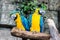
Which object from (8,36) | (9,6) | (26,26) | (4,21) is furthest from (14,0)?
(26,26)

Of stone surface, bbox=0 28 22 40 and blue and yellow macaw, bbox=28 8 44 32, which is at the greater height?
blue and yellow macaw, bbox=28 8 44 32

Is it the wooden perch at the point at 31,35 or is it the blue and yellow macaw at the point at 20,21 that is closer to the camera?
the wooden perch at the point at 31,35

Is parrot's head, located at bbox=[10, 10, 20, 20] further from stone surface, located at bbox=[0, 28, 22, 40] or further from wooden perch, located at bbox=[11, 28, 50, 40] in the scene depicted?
stone surface, located at bbox=[0, 28, 22, 40]

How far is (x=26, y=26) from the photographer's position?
147 centimetres

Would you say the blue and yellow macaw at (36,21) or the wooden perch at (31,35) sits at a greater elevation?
the blue and yellow macaw at (36,21)

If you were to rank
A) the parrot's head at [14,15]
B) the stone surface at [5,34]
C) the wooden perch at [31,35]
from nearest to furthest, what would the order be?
the wooden perch at [31,35], the parrot's head at [14,15], the stone surface at [5,34]

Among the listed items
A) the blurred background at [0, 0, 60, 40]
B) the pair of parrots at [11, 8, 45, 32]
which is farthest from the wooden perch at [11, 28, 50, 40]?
the blurred background at [0, 0, 60, 40]

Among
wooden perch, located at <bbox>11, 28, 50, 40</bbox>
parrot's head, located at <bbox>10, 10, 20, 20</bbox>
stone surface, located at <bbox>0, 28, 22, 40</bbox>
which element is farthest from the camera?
stone surface, located at <bbox>0, 28, 22, 40</bbox>

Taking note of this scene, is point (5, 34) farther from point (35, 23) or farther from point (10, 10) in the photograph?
point (35, 23)

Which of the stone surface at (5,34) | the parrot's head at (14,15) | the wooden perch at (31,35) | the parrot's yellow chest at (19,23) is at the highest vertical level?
the parrot's head at (14,15)

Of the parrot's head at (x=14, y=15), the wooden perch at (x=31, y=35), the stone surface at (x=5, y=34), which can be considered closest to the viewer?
the wooden perch at (x=31, y=35)

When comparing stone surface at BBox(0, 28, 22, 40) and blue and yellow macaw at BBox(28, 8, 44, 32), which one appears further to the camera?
stone surface at BBox(0, 28, 22, 40)

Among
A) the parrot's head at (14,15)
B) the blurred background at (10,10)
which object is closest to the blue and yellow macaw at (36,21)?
the parrot's head at (14,15)

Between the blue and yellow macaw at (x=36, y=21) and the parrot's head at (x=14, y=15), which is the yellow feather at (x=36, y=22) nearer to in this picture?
the blue and yellow macaw at (x=36, y=21)
